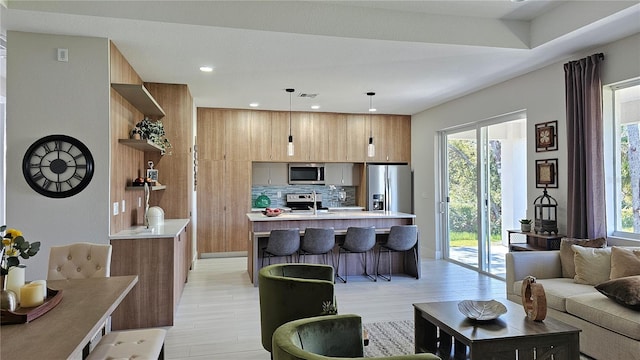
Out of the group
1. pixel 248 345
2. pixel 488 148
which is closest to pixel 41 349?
pixel 248 345

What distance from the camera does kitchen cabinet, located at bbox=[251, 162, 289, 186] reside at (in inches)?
308

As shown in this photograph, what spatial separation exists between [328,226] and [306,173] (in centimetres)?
238

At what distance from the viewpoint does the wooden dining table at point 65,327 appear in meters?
1.54

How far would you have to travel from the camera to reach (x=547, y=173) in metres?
4.75

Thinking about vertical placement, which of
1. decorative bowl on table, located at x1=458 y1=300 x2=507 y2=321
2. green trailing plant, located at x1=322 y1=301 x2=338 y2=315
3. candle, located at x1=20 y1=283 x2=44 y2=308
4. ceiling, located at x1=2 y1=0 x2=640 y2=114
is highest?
ceiling, located at x1=2 y1=0 x2=640 y2=114

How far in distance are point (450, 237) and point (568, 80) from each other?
11.5 feet

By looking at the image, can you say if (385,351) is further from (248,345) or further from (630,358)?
(630,358)

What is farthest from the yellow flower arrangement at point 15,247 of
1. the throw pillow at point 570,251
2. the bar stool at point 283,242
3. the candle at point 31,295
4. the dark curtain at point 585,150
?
the dark curtain at point 585,150

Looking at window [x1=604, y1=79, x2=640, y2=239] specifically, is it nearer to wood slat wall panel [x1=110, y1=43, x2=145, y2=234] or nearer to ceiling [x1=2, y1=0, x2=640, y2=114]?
ceiling [x1=2, y1=0, x2=640, y2=114]

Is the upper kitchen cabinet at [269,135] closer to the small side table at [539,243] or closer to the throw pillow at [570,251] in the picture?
the small side table at [539,243]

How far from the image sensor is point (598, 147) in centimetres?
399

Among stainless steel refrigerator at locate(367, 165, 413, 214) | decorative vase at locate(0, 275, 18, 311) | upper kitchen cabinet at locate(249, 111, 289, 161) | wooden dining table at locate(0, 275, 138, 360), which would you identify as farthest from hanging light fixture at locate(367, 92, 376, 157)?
decorative vase at locate(0, 275, 18, 311)

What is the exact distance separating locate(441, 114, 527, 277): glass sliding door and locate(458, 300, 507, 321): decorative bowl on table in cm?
299

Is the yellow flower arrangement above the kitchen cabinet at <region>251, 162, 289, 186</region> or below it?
below
